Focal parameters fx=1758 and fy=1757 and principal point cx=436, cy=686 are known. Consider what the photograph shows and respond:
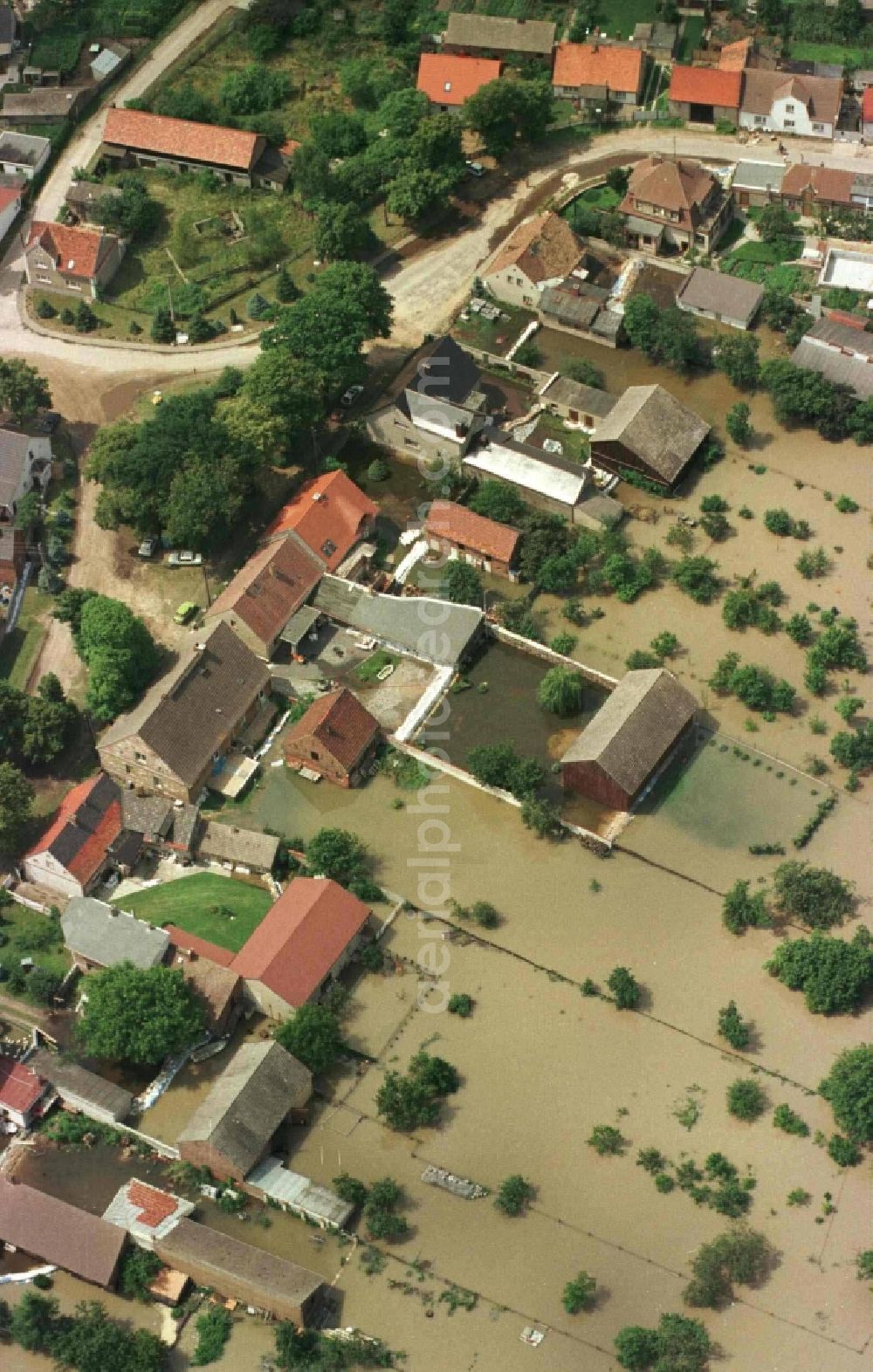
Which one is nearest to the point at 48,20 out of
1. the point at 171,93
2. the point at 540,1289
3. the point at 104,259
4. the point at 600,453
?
the point at 171,93

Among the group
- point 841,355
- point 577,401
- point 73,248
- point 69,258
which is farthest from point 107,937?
point 841,355

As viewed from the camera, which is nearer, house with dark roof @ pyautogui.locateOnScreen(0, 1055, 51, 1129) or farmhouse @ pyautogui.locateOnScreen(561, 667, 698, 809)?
house with dark roof @ pyautogui.locateOnScreen(0, 1055, 51, 1129)

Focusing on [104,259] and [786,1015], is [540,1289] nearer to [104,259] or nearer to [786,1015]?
[786,1015]

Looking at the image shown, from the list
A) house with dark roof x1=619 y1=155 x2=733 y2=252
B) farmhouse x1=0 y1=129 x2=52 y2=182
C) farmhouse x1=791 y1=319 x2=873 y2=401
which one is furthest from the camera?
farmhouse x1=0 y1=129 x2=52 y2=182

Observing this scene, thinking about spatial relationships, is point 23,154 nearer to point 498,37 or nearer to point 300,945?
point 498,37

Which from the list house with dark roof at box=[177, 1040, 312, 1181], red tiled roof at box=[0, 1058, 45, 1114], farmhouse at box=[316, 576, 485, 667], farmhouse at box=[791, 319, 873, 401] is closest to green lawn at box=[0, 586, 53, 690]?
farmhouse at box=[316, 576, 485, 667]

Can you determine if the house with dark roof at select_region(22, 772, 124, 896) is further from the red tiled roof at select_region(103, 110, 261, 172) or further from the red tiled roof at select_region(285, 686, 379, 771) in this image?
the red tiled roof at select_region(103, 110, 261, 172)
